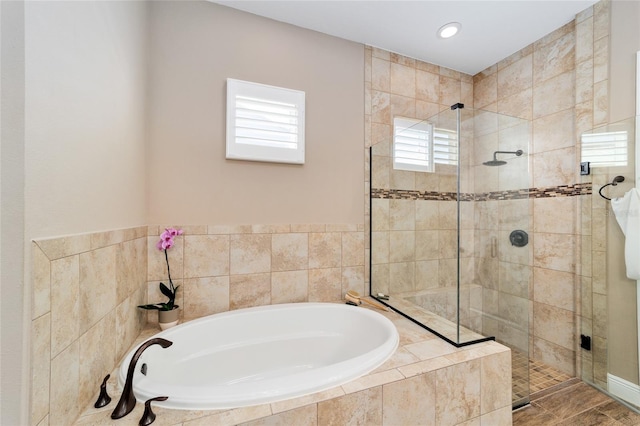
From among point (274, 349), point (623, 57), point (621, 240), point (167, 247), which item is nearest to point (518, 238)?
point (621, 240)

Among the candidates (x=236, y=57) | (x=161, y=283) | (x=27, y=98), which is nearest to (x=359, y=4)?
(x=236, y=57)

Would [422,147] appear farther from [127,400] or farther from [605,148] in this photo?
[127,400]

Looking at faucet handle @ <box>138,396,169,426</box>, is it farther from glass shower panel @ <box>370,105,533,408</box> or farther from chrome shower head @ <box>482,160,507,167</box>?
chrome shower head @ <box>482,160,507,167</box>

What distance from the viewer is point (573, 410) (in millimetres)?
1650

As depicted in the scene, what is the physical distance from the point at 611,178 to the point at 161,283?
3.08 metres

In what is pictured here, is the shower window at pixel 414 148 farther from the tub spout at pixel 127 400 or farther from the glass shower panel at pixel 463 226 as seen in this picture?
the tub spout at pixel 127 400

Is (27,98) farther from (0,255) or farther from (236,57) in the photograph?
(236,57)

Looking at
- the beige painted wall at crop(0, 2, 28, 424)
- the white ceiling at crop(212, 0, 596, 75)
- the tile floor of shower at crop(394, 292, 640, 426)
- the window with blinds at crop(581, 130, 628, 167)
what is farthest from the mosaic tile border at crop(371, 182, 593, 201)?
the beige painted wall at crop(0, 2, 28, 424)

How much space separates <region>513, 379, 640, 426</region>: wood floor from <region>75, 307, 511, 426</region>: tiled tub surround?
49 centimetres

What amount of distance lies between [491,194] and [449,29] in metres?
1.40

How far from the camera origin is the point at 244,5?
194 cm

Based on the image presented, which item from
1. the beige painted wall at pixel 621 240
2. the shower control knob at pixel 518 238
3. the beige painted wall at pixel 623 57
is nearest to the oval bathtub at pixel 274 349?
the shower control knob at pixel 518 238

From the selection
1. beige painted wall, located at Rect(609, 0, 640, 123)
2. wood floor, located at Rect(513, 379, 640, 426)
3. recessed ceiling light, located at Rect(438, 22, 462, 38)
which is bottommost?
→ wood floor, located at Rect(513, 379, 640, 426)

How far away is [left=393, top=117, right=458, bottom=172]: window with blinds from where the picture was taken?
67.1 inches
